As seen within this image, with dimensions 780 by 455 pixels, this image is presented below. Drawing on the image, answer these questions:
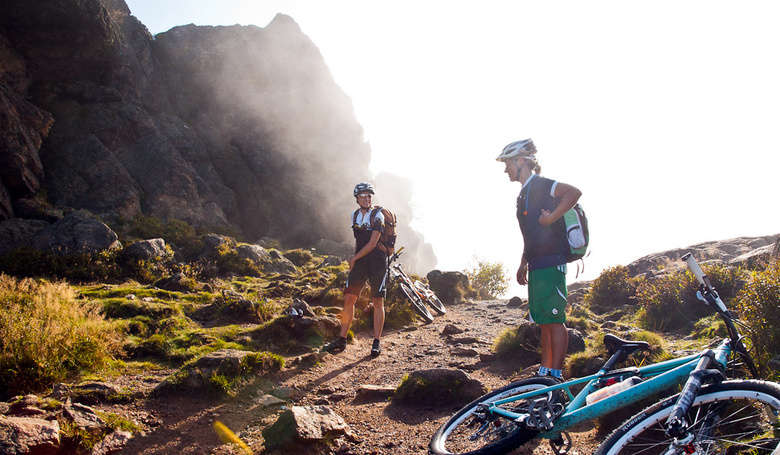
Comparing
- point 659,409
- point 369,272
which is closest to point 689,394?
point 659,409

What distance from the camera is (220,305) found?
28.8 ft

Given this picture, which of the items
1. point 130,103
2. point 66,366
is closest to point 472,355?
point 66,366

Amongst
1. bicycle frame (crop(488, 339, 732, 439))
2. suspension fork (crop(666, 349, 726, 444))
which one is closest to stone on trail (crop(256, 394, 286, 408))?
bicycle frame (crop(488, 339, 732, 439))

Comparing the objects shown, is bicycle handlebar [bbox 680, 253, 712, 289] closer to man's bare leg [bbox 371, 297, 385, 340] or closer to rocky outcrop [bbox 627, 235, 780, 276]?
man's bare leg [bbox 371, 297, 385, 340]

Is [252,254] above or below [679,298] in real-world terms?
above

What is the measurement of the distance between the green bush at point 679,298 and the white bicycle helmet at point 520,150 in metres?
5.80

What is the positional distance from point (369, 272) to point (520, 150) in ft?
12.5

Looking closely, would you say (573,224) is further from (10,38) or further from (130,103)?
(130,103)

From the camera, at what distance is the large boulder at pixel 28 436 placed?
288 centimetres

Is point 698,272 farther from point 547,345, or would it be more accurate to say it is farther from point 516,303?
point 516,303

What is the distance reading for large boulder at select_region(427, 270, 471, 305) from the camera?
16.2 m

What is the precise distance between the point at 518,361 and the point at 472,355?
1.00m

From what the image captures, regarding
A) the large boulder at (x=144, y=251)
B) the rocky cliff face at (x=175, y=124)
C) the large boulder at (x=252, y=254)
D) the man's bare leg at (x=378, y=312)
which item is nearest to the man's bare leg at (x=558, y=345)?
the man's bare leg at (x=378, y=312)

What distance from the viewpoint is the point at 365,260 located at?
7.19 m
